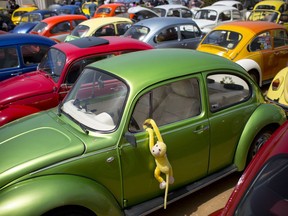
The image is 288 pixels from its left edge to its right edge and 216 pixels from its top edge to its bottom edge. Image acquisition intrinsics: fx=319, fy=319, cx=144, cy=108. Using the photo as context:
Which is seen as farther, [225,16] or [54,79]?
[225,16]

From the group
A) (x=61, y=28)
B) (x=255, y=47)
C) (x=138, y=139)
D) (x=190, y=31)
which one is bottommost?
(x=61, y=28)

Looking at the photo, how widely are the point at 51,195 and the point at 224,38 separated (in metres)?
6.32

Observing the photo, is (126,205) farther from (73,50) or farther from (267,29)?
(267,29)

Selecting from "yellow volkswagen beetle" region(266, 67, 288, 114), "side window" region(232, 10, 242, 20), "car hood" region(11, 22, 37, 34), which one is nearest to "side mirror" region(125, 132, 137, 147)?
"yellow volkswagen beetle" region(266, 67, 288, 114)

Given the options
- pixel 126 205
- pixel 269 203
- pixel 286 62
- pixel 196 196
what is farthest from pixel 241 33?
pixel 269 203

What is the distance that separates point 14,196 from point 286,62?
7.17 meters

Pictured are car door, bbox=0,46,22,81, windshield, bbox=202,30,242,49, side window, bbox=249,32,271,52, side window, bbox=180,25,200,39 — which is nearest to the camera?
car door, bbox=0,46,22,81

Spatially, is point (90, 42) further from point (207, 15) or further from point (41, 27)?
point (207, 15)

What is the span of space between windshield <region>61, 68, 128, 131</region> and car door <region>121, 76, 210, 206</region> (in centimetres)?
20

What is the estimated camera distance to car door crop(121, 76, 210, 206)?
119 inches

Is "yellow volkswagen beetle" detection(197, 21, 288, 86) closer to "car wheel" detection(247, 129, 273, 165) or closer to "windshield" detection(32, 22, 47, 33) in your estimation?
"car wheel" detection(247, 129, 273, 165)

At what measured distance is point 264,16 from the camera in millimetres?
12078

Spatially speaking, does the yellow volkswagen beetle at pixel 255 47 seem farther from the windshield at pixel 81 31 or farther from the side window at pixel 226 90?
the windshield at pixel 81 31

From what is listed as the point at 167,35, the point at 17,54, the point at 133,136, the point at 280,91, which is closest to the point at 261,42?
the point at 280,91
